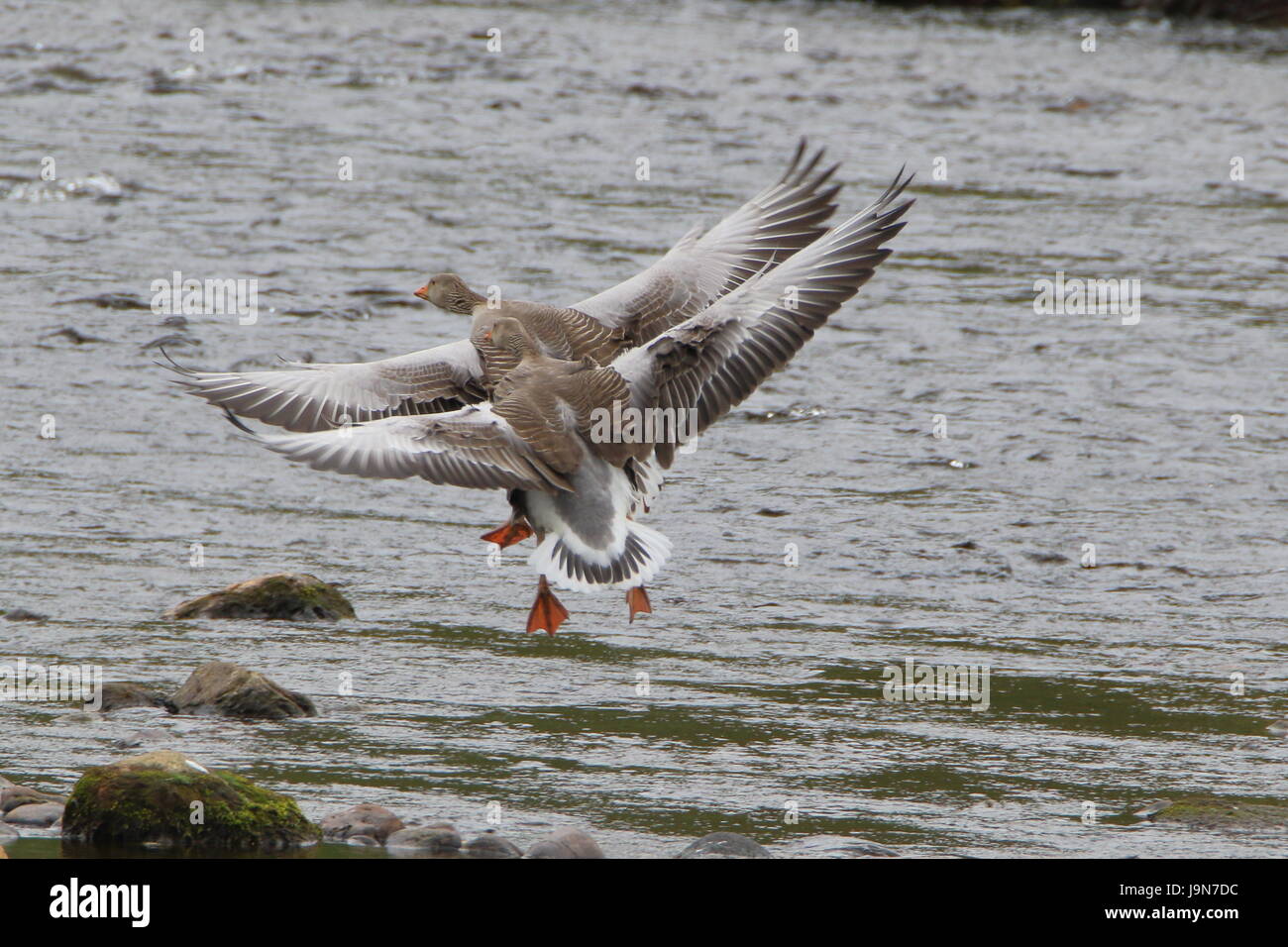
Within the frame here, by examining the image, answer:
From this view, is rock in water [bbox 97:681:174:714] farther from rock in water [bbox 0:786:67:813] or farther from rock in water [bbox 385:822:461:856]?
rock in water [bbox 385:822:461:856]

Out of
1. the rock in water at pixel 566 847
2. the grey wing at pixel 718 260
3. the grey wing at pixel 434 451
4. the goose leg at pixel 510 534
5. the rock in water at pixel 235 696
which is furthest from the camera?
the grey wing at pixel 718 260

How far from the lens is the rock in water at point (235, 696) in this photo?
7734 millimetres

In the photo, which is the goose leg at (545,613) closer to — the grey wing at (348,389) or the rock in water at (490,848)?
the grey wing at (348,389)

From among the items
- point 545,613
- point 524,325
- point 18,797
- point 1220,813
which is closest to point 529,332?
point 524,325

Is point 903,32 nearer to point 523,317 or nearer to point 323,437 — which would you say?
point 523,317

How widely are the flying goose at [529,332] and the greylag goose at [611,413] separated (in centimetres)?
23

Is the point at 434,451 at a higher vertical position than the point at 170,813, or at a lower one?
higher

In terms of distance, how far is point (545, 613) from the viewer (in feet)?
28.8

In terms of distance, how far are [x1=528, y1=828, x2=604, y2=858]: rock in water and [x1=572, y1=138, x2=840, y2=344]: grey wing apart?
388cm

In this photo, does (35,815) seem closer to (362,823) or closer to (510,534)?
(362,823)

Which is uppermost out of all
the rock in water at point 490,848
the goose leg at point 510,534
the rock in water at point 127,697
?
the goose leg at point 510,534

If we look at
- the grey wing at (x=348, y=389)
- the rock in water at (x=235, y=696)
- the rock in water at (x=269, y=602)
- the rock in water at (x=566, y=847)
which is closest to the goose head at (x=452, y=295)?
the grey wing at (x=348, y=389)

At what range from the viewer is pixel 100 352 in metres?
13.8

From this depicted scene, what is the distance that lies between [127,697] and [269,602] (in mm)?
1491
